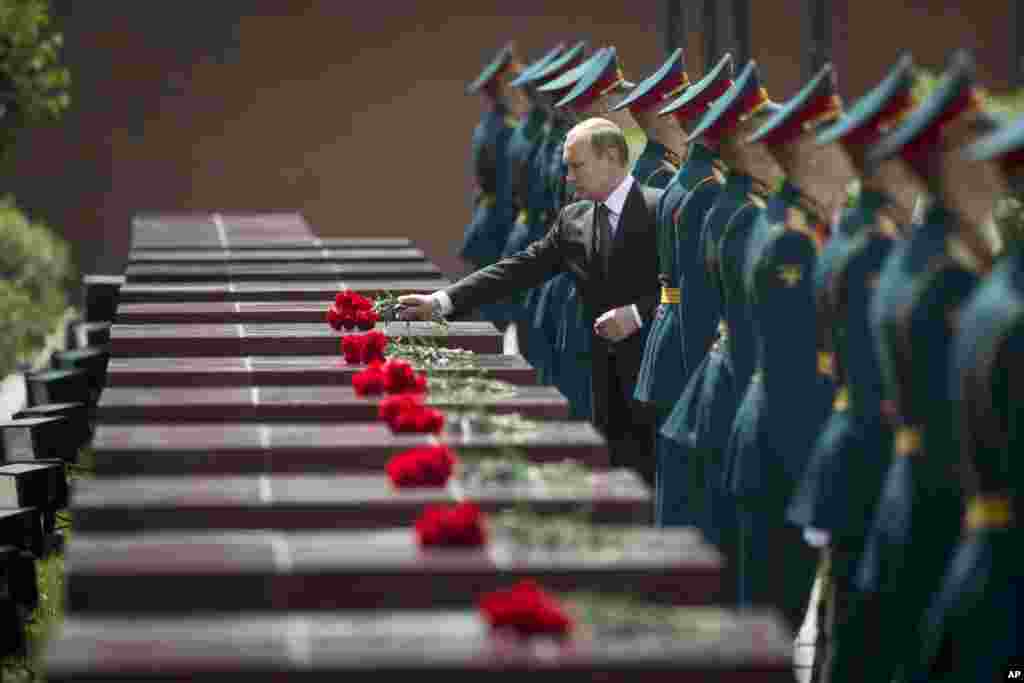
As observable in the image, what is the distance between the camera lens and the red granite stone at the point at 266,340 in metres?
7.07

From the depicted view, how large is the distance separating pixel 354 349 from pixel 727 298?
4.36 ft

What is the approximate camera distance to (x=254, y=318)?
795cm

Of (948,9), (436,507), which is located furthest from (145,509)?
(948,9)

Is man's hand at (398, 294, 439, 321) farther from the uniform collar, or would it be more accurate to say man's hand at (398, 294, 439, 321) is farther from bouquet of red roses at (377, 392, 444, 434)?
bouquet of red roses at (377, 392, 444, 434)

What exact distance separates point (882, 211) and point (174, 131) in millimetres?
15183

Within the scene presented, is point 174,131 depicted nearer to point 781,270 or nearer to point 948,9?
point 948,9

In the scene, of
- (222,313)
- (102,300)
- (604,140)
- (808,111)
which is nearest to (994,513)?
(808,111)

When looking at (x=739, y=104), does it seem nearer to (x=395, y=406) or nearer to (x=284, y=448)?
(x=395, y=406)

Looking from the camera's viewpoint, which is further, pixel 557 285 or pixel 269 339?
pixel 557 285

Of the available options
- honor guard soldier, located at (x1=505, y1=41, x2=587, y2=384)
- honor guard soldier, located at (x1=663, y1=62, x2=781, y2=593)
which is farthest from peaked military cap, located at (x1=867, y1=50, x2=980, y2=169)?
honor guard soldier, located at (x1=505, y1=41, x2=587, y2=384)

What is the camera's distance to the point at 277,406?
5820 millimetres

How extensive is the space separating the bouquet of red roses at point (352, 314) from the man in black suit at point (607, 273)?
0.40 ft

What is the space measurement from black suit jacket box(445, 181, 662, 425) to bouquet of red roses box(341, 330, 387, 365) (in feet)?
2.77

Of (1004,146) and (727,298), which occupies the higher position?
(1004,146)
